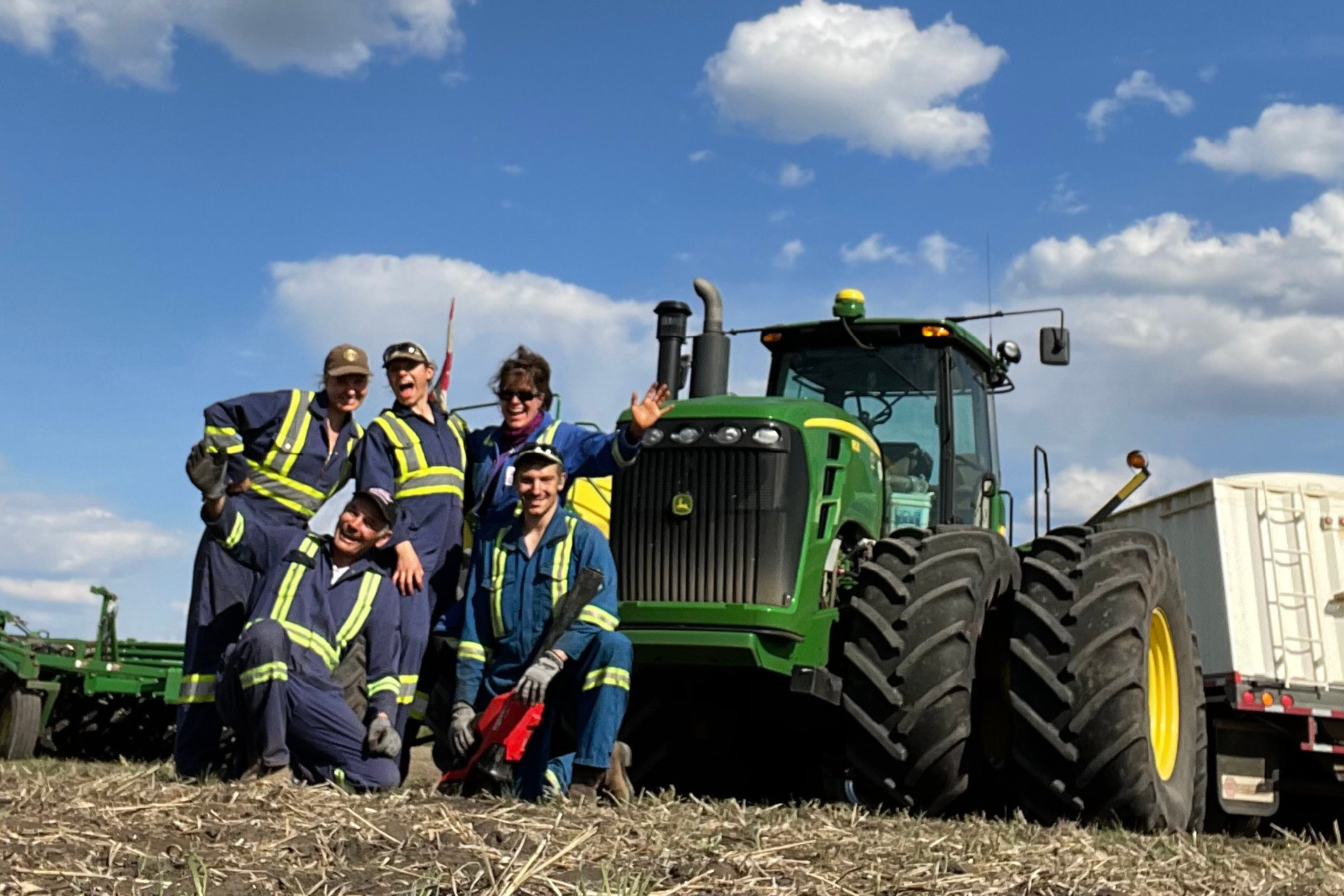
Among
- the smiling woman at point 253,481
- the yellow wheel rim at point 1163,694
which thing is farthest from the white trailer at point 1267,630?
the smiling woman at point 253,481

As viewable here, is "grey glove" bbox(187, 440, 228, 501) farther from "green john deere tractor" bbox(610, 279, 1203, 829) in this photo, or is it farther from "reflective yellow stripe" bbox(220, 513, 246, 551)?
"green john deere tractor" bbox(610, 279, 1203, 829)

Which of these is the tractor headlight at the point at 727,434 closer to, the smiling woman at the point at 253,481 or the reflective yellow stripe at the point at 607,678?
the reflective yellow stripe at the point at 607,678

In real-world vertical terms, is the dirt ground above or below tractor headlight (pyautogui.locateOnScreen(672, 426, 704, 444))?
below

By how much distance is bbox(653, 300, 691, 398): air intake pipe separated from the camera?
7176 millimetres

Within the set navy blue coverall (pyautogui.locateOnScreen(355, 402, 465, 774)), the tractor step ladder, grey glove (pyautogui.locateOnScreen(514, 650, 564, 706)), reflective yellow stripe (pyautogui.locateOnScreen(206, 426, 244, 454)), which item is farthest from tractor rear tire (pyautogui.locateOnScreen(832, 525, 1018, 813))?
the tractor step ladder

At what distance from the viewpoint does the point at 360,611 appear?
5.58 meters

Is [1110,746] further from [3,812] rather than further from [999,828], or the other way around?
[3,812]

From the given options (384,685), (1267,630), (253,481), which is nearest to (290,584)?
(384,685)

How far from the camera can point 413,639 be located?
18.8ft

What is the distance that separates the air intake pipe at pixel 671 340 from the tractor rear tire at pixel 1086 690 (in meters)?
1.96

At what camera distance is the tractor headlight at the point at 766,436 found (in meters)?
6.25

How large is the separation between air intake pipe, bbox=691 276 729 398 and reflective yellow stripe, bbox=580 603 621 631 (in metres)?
1.87

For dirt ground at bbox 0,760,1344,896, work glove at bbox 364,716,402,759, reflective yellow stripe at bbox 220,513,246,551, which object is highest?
reflective yellow stripe at bbox 220,513,246,551

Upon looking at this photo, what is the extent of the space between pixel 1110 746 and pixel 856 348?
8.11 feet
